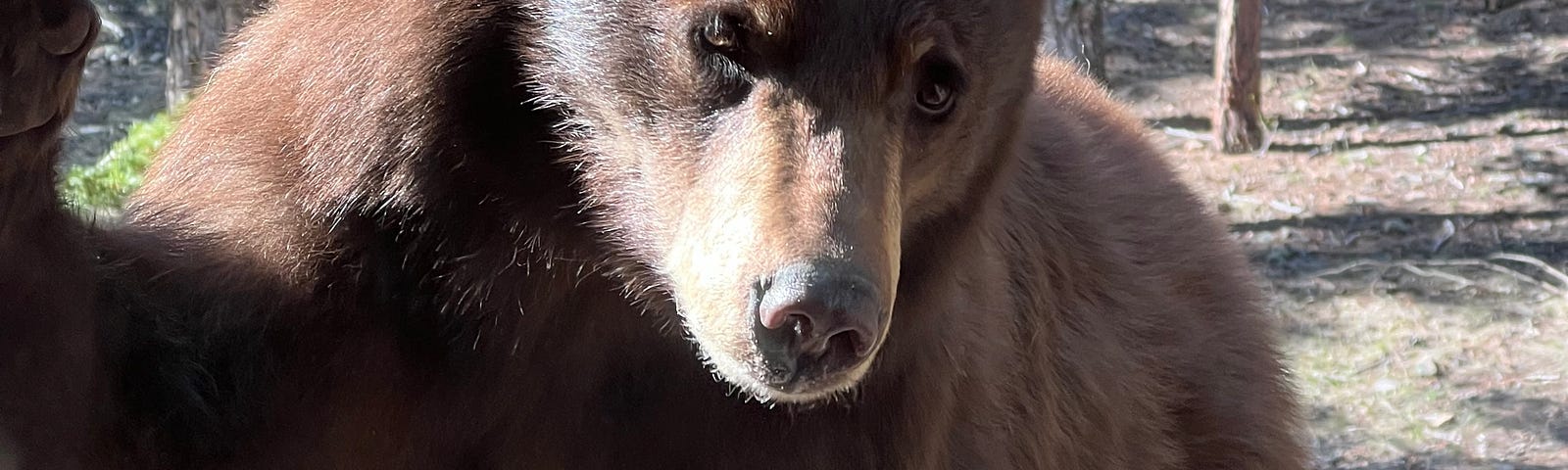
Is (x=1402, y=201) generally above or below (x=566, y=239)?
below

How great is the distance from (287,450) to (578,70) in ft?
2.46

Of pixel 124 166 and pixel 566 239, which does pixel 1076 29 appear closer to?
pixel 124 166

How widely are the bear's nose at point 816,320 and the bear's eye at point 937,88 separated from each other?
17.8 inches

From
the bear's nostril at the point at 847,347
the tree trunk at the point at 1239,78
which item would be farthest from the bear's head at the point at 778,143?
the tree trunk at the point at 1239,78

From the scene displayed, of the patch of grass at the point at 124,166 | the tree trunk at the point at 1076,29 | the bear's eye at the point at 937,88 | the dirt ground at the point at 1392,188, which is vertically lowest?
the dirt ground at the point at 1392,188

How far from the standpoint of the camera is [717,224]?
7.70ft

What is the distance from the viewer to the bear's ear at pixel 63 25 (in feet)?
7.18

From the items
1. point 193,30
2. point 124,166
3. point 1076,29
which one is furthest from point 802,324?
point 1076,29

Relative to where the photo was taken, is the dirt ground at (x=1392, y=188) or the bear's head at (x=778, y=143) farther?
the dirt ground at (x=1392, y=188)

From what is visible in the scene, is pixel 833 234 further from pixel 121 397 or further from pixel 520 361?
pixel 121 397

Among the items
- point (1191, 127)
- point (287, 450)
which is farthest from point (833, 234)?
point (1191, 127)

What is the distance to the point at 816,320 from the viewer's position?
213 centimetres

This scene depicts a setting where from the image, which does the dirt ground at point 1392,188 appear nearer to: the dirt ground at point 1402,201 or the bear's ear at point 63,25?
the dirt ground at point 1402,201

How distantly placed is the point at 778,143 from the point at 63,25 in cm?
92
